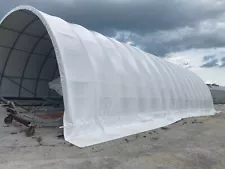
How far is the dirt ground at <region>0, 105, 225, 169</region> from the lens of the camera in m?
7.14

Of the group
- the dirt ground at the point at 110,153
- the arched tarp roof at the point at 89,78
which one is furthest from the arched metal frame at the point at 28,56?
the dirt ground at the point at 110,153

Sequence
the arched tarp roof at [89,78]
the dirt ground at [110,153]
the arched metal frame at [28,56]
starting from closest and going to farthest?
1. the dirt ground at [110,153]
2. the arched tarp roof at [89,78]
3. the arched metal frame at [28,56]

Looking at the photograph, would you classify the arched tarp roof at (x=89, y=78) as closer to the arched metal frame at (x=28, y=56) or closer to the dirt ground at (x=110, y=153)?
the arched metal frame at (x=28, y=56)

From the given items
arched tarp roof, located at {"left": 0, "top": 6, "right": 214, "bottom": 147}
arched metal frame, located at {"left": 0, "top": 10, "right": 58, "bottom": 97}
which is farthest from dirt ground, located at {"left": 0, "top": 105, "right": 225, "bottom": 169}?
arched metal frame, located at {"left": 0, "top": 10, "right": 58, "bottom": 97}

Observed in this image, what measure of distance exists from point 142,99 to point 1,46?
798cm

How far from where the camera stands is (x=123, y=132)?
11578mm

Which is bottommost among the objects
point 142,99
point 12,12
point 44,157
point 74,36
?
point 44,157

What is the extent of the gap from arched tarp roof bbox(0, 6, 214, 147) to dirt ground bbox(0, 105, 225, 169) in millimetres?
793

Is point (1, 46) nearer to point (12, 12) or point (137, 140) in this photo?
point (12, 12)

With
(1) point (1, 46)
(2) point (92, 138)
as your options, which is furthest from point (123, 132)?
(1) point (1, 46)

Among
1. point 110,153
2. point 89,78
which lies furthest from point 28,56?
point 110,153

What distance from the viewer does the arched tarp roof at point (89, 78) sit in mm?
10367

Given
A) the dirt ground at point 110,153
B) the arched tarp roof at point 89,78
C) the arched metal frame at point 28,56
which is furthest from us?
the arched metal frame at point 28,56

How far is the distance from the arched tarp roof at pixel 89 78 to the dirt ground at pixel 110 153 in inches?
31.2
